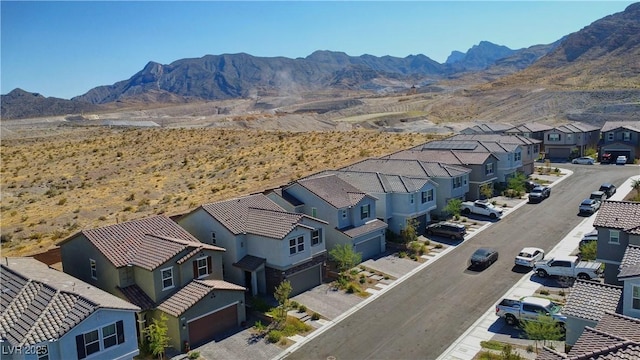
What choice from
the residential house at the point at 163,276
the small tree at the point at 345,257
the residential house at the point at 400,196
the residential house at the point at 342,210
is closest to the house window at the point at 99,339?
the residential house at the point at 163,276

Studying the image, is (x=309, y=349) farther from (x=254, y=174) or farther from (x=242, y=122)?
(x=242, y=122)

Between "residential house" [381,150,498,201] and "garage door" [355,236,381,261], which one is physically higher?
"residential house" [381,150,498,201]

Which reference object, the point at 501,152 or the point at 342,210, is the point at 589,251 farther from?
the point at 501,152

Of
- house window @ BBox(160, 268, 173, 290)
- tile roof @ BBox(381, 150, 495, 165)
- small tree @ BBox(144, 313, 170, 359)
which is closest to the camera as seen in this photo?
small tree @ BBox(144, 313, 170, 359)

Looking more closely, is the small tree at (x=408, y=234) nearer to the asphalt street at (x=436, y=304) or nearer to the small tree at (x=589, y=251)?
the asphalt street at (x=436, y=304)

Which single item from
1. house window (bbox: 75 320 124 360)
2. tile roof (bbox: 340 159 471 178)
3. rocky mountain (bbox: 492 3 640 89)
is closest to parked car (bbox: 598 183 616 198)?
tile roof (bbox: 340 159 471 178)

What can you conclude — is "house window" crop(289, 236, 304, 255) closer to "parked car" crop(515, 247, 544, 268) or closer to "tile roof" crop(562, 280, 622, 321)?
"tile roof" crop(562, 280, 622, 321)

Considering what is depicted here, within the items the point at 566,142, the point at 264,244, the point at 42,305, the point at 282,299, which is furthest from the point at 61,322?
the point at 566,142
